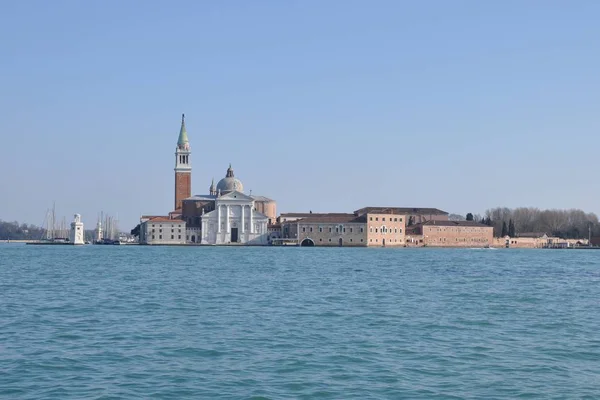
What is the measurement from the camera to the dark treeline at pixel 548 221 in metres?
100

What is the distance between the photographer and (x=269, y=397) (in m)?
8.60

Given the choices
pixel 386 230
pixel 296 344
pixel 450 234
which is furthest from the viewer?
pixel 450 234

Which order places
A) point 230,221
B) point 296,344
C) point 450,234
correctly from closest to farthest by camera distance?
point 296,344, point 230,221, point 450,234

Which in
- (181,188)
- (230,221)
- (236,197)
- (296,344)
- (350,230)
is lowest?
(296,344)

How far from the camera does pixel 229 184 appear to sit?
8775 centimetres

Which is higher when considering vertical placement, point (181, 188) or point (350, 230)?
point (181, 188)

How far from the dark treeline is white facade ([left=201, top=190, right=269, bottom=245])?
95.8 feet

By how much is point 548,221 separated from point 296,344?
95393mm

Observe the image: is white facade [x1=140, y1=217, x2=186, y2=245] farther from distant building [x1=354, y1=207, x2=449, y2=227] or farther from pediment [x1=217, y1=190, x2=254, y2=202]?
distant building [x1=354, y1=207, x2=449, y2=227]

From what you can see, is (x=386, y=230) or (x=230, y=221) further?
(x=230, y=221)

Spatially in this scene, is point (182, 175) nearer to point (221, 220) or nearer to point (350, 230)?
point (221, 220)

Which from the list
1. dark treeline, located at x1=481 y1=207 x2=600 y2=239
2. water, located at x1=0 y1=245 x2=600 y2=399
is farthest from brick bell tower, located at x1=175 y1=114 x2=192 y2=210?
water, located at x1=0 y1=245 x2=600 y2=399

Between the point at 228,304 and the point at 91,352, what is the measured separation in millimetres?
6574

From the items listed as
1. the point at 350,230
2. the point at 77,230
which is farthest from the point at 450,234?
the point at 77,230
